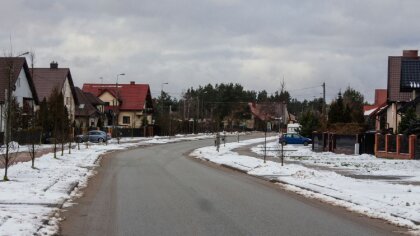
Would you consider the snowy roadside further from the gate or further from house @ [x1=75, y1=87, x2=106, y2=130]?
house @ [x1=75, y1=87, x2=106, y2=130]

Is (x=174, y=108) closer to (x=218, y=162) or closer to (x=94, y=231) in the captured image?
(x=218, y=162)

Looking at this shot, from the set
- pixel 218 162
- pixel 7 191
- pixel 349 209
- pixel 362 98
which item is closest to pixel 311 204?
pixel 349 209

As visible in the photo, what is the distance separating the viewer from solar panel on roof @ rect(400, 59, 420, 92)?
5041cm

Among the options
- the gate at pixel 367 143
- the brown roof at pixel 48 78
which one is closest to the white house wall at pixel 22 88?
the brown roof at pixel 48 78

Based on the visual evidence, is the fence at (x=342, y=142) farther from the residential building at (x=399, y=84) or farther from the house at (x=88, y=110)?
the house at (x=88, y=110)

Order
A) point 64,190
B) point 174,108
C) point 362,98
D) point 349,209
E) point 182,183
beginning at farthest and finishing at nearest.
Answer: point 174,108 < point 362,98 < point 182,183 < point 64,190 < point 349,209

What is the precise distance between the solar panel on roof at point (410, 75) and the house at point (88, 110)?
4388 centimetres

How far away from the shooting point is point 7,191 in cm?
1538

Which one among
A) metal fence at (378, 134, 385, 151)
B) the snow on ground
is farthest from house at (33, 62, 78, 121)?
the snow on ground

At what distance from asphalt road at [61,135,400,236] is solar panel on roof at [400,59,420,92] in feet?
113

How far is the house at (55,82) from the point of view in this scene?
71750 mm

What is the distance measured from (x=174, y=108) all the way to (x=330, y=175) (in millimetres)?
137014

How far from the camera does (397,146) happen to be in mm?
38469

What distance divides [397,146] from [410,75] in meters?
15.1
